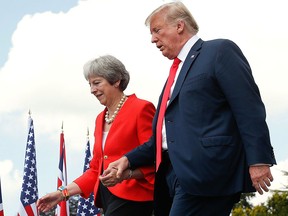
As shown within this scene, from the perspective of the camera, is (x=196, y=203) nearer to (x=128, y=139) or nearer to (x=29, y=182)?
(x=128, y=139)

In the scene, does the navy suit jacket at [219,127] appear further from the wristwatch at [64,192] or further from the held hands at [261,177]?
the wristwatch at [64,192]

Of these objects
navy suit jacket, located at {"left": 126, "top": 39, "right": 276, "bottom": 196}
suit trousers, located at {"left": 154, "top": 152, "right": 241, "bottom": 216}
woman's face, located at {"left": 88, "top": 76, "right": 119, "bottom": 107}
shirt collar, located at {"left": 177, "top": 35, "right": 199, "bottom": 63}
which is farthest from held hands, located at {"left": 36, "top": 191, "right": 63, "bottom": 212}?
shirt collar, located at {"left": 177, "top": 35, "right": 199, "bottom": 63}

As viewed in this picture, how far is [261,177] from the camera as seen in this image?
375 centimetres

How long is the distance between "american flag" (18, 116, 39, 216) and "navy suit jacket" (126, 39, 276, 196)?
10.4m

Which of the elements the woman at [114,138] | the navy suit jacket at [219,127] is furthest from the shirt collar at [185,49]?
the woman at [114,138]

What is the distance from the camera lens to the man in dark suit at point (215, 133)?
3854 millimetres

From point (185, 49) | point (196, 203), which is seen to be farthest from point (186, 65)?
point (196, 203)

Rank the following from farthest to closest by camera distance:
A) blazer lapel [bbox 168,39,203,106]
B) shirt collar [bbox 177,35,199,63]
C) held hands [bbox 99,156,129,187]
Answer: held hands [bbox 99,156,129,187]
shirt collar [bbox 177,35,199,63]
blazer lapel [bbox 168,39,203,106]

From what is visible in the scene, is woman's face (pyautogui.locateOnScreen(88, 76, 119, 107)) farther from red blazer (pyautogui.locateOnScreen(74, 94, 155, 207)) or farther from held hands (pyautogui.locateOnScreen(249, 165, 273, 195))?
held hands (pyautogui.locateOnScreen(249, 165, 273, 195))

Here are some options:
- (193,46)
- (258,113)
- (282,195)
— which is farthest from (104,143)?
(282,195)

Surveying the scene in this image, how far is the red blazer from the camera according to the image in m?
5.16

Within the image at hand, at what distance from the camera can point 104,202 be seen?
5.31m

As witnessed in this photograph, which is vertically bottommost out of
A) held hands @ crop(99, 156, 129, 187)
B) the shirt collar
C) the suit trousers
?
the suit trousers

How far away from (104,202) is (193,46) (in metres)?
1.53
